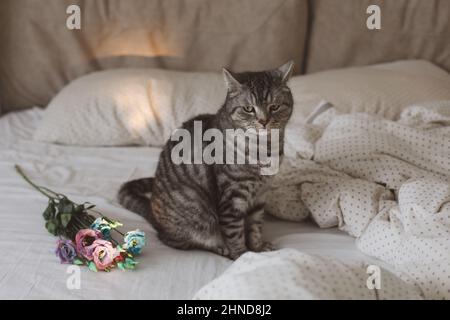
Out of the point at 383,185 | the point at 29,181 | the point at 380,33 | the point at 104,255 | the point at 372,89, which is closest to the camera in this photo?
the point at 104,255

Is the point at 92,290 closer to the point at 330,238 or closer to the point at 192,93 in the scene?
the point at 330,238

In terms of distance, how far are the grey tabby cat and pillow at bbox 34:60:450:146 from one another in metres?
0.58

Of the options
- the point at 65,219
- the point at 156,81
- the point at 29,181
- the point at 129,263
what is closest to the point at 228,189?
the point at 129,263

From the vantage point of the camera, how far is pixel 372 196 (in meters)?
1.41

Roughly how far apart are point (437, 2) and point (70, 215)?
68.5 inches

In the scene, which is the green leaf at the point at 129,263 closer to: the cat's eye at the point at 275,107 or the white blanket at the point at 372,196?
the white blanket at the point at 372,196

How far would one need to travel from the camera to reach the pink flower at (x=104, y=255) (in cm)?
123

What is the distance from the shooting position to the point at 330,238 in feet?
4.66

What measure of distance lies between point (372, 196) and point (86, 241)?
Result: 747 millimetres

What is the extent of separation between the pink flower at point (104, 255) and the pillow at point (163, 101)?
0.80 metres

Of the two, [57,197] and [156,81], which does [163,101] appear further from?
[57,197]

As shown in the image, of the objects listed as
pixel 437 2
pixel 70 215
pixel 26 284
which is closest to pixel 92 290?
pixel 26 284

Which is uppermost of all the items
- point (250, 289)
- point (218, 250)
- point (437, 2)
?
point (437, 2)

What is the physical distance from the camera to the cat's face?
133cm
